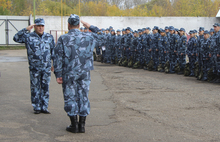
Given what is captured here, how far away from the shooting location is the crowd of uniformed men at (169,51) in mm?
12203

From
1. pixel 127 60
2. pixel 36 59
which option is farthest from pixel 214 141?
pixel 127 60

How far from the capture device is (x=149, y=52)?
666 inches

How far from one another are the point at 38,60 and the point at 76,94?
1780 mm

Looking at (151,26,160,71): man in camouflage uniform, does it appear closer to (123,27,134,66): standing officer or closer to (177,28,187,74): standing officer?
(177,28,187,74): standing officer

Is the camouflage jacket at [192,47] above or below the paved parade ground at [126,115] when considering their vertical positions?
above

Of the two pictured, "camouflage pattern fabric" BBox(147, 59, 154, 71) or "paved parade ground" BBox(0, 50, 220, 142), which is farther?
"camouflage pattern fabric" BBox(147, 59, 154, 71)

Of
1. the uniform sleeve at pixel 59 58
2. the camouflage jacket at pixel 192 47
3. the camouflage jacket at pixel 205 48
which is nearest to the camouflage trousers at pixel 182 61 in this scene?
the camouflage jacket at pixel 192 47

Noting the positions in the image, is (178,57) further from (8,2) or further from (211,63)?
(8,2)

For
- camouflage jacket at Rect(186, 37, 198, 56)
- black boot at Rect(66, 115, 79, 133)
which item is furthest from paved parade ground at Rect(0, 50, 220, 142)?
camouflage jacket at Rect(186, 37, 198, 56)

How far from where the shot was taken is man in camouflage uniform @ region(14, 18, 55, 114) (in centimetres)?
673

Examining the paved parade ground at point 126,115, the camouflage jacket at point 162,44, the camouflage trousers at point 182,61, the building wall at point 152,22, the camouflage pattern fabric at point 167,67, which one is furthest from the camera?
the building wall at point 152,22

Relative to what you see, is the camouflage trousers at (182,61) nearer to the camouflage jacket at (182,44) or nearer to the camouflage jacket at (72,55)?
the camouflage jacket at (182,44)

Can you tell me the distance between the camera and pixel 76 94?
536 cm

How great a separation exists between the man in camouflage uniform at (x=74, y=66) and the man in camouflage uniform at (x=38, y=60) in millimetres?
1528
